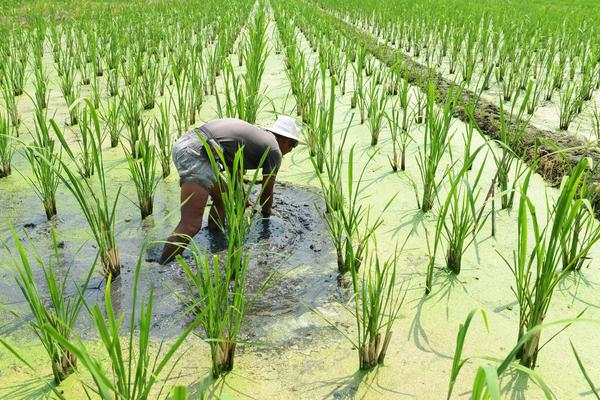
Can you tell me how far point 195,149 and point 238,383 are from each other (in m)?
1.05

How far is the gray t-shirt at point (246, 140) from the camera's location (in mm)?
2254

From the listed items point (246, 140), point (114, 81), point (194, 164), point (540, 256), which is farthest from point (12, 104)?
point (540, 256)

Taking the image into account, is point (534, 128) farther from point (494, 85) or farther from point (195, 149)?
point (195, 149)

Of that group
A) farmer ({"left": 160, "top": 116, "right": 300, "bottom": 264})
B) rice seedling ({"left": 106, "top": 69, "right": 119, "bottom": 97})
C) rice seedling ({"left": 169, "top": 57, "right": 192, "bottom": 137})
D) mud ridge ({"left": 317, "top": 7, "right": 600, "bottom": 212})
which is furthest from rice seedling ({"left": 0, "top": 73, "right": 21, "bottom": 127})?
mud ridge ({"left": 317, "top": 7, "right": 600, "bottom": 212})

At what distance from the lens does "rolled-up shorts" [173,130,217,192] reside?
2230 millimetres

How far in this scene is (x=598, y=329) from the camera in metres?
1.75

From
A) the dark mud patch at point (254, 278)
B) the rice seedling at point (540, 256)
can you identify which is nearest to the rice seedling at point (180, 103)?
the dark mud patch at point (254, 278)

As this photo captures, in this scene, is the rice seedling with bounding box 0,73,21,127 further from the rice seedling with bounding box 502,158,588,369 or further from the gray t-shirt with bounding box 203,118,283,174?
the rice seedling with bounding box 502,158,588,369

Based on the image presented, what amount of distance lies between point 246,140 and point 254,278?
1.84ft

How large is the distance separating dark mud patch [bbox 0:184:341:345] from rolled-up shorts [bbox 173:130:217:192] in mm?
273

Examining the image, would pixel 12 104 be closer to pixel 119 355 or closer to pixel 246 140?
pixel 246 140

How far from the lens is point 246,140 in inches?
88.7

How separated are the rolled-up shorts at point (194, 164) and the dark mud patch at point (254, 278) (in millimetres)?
273

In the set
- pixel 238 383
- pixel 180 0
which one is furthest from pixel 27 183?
pixel 180 0
